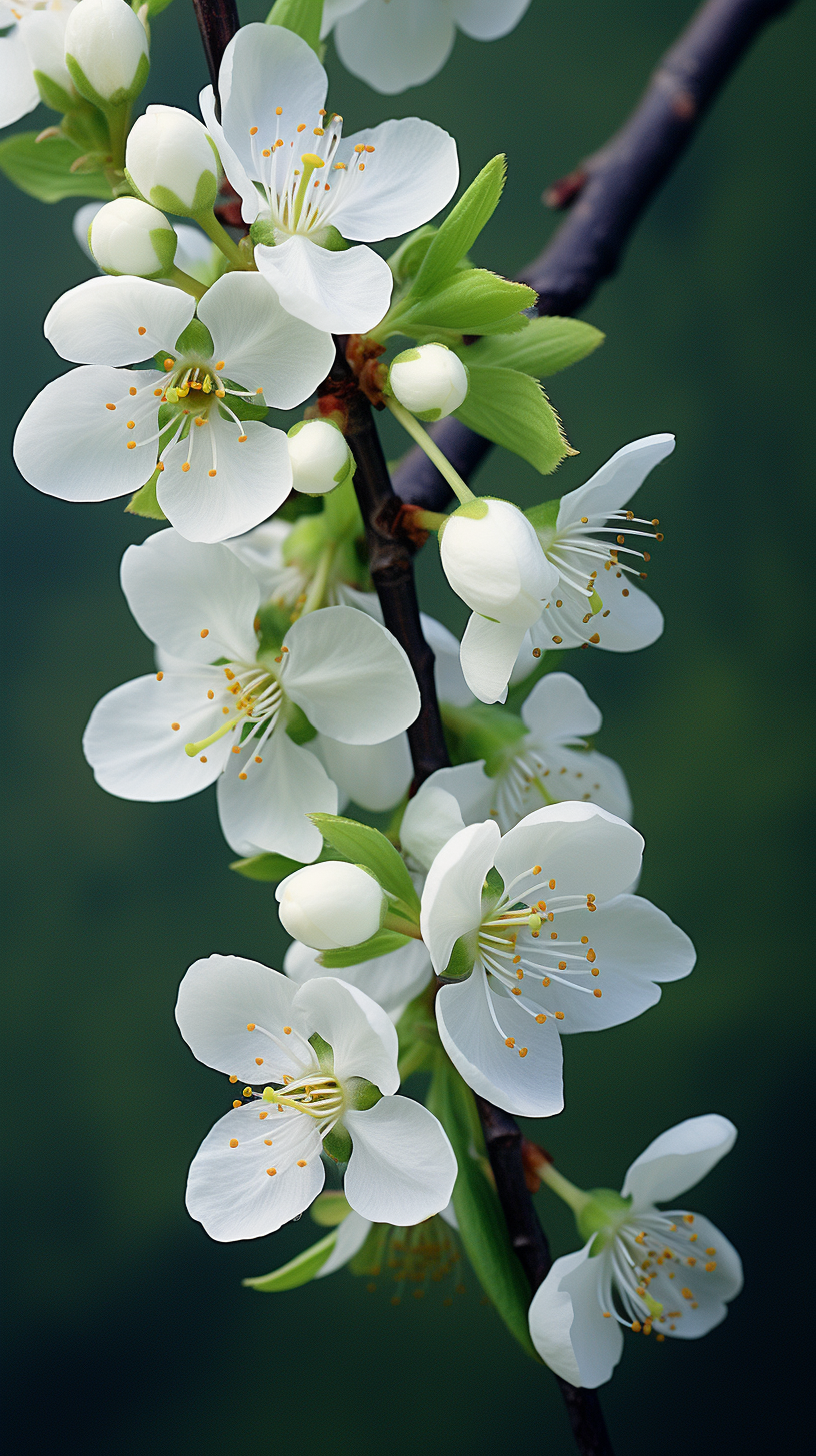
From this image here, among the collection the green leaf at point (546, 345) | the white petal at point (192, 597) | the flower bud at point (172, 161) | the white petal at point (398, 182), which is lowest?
the white petal at point (192, 597)

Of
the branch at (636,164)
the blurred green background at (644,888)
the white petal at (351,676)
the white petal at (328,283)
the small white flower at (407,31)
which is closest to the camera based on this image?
the white petal at (328,283)

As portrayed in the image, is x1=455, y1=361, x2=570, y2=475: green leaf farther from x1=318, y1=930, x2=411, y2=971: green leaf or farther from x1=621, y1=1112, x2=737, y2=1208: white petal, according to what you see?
x1=621, y1=1112, x2=737, y2=1208: white petal

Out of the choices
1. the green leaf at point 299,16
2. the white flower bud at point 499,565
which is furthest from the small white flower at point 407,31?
the white flower bud at point 499,565

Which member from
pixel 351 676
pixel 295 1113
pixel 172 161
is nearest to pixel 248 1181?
pixel 295 1113

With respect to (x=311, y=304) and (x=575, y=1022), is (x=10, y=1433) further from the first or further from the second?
(x=311, y=304)

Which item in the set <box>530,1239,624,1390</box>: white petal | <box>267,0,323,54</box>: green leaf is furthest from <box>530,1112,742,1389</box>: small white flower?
<box>267,0,323,54</box>: green leaf

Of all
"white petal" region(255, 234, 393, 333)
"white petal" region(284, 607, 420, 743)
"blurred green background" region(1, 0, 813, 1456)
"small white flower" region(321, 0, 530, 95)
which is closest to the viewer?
"white petal" region(255, 234, 393, 333)

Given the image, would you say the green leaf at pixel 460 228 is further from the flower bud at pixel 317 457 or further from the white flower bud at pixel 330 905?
the white flower bud at pixel 330 905
